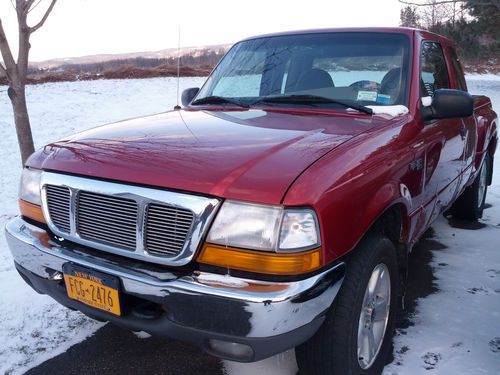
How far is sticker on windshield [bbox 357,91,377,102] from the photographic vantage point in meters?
2.90

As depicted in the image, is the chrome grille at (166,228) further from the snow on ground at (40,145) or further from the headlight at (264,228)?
the snow on ground at (40,145)

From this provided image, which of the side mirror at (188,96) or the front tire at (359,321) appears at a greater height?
the side mirror at (188,96)

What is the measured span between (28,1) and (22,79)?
100 cm

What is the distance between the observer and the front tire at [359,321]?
2.01 m

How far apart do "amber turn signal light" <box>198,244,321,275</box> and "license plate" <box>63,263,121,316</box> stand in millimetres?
425

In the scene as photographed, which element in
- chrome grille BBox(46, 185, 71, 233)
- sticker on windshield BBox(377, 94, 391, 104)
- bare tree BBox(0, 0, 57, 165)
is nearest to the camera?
chrome grille BBox(46, 185, 71, 233)

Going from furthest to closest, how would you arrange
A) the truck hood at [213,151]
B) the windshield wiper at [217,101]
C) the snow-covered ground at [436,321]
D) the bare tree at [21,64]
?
1. the bare tree at [21,64]
2. the windshield wiper at [217,101]
3. the snow-covered ground at [436,321]
4. the truck hood at [213,151]

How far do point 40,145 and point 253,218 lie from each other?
32.8ft

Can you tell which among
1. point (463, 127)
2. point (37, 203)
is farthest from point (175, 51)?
point (463, 127)

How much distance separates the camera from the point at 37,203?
2.37 metres

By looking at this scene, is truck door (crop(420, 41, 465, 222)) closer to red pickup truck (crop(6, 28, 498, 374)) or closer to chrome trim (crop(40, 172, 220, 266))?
red pickup truck (crop(6, 28, 498, 374))

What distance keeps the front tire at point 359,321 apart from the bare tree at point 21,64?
5.14m

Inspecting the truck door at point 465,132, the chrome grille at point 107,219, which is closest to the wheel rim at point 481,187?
the truck door at point 465,132

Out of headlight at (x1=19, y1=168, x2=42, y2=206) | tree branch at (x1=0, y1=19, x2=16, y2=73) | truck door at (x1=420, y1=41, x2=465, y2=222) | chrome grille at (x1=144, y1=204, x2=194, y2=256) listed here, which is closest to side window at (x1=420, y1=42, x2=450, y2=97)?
truck door at (x1=420, y1=41, x2=465, y2=222)
